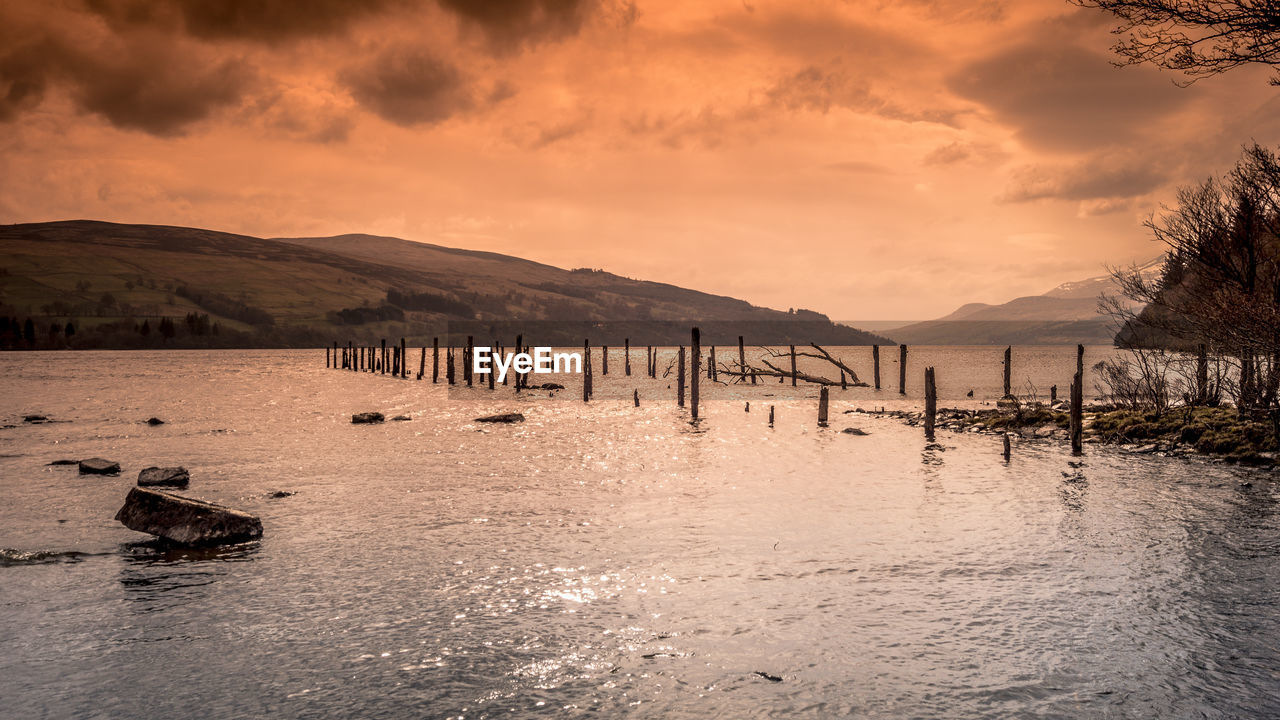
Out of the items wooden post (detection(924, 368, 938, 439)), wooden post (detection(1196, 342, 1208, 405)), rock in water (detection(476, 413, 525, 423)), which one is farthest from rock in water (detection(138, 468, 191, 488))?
wooden post (detection(1196, 342, 1208, 405))

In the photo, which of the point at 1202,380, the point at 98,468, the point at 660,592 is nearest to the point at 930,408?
the point at 1202,380

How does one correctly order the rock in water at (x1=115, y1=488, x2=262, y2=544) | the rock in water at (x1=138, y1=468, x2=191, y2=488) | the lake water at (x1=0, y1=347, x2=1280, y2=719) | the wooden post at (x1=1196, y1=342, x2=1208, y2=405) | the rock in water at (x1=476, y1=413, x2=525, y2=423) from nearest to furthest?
1. the lake water at (x1=0, y1=347, x2=1280, y2=719)
2. the rock in water at (x1=115, y1=488, x2=262, y2=544)
3. the rock in water at (x1=138, y1=468, x2=191, y2=488)
4. the wooden post at (x1=1196, y1=342, x2=1208, y2=405)
5. the rock in water at (x1=476, y1=413, x2=525, y2=423)

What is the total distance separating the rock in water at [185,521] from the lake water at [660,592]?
354 mm

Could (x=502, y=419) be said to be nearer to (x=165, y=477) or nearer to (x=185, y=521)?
(x=165, y=477)

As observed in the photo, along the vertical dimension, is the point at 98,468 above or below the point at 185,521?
below

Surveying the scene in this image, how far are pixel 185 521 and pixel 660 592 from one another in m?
8.52

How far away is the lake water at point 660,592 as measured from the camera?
24.5 ft

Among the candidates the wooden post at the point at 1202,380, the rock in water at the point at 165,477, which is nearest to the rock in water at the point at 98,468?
the rock in water at the point at 165,477

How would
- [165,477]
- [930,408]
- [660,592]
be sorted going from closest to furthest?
[660,592] < [165,477] < [930,408]

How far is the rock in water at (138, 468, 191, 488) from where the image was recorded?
18.7 meters

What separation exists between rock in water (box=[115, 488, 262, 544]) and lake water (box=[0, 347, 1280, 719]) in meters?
0.35

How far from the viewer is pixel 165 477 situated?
19.0m

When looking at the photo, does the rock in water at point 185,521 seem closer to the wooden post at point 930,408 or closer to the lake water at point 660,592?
the lake water at point 660,592

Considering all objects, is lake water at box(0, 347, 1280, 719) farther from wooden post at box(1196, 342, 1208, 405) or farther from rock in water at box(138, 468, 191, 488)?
wooden post at box(1196, 342, 1208, 405)
